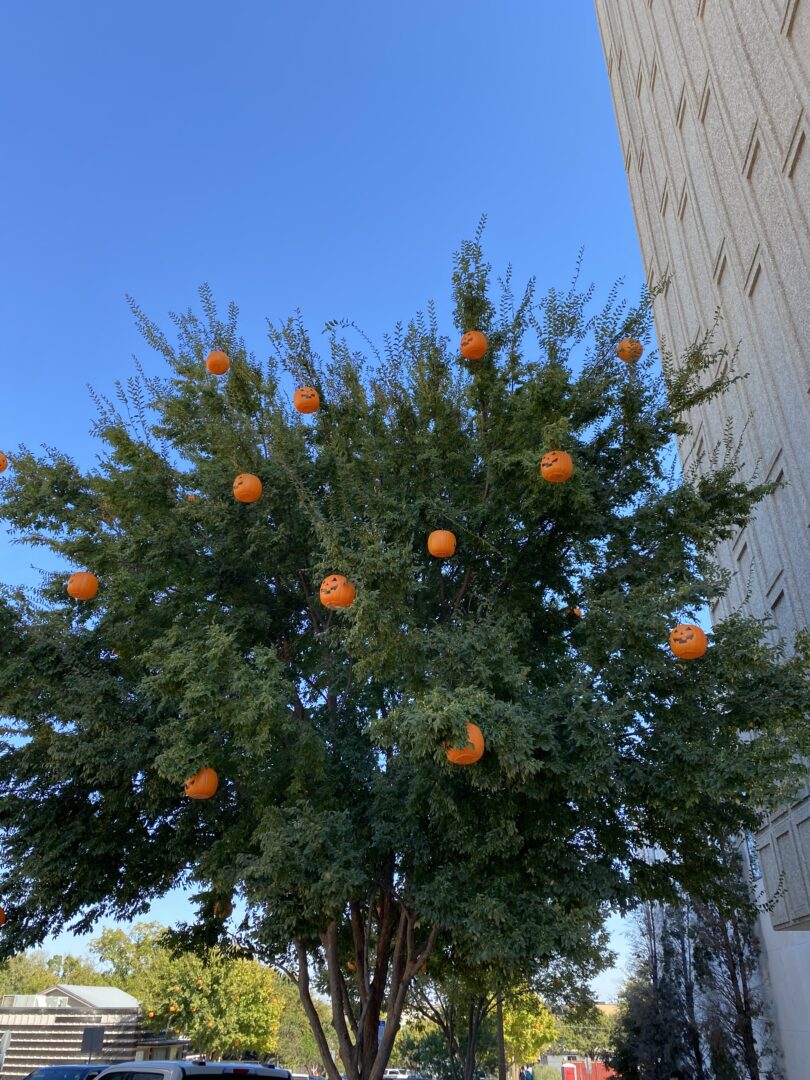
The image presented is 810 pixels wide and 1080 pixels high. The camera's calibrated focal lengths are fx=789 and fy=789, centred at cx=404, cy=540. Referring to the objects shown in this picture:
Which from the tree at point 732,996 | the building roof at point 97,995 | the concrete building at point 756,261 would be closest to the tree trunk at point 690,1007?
the tree at point 732,996

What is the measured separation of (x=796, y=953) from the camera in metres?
16.1

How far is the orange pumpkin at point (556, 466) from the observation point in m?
7.15

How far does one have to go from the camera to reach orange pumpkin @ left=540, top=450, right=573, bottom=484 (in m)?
7.15

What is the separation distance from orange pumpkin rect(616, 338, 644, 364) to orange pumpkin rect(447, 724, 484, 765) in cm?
444

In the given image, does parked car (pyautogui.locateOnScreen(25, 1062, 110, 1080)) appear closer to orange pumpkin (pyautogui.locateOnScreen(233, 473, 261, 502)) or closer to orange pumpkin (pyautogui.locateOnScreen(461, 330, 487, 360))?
orange pumpkin (pyautogui.locateOnScreen(233, 473, 261, 502))

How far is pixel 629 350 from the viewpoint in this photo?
8.36 metres

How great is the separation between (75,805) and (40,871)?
0.91 meters

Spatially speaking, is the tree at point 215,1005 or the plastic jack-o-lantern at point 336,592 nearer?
the plastic jack-o-lantern at point 336,592

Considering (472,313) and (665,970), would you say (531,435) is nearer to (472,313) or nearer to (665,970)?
(472,313)

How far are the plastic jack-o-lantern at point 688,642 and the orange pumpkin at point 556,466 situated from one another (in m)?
1.70

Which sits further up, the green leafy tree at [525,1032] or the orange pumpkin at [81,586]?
the orange pumpkin at [81,586]

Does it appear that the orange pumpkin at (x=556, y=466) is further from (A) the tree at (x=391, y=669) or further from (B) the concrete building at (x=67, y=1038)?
(B) the concrete building at (x=67, y=1038)

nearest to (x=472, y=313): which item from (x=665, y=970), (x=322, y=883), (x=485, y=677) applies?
(x=485, y=677)

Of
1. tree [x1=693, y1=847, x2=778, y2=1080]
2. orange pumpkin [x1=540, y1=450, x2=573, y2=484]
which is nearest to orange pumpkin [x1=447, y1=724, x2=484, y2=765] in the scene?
orange pumpkin [x1=540, y1=450, x2=573, y2=484]
